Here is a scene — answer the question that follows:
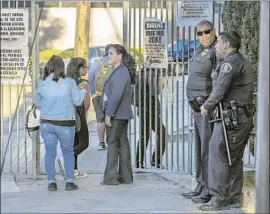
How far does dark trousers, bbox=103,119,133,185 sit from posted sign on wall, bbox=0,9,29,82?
1.40 meters

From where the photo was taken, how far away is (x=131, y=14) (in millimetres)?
9453

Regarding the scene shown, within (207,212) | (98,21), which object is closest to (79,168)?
(207,212)

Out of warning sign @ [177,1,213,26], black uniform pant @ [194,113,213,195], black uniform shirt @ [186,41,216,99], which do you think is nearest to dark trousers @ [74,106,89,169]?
warning sign @ [177,1,213,26]

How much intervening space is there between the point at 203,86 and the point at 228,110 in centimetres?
62

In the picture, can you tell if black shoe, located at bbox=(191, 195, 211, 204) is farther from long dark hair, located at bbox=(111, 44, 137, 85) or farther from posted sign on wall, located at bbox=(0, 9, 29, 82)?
posted sign on wall, located at bbox=(0, 9, 29, 82)

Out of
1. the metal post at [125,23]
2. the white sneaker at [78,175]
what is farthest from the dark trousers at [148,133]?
the metal post at [125,23]

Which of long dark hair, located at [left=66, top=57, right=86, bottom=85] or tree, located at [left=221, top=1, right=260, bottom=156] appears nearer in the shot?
tree, located at [left=221, top=1, right=260, bottom=156]

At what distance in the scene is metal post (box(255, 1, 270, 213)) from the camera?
17.9ft

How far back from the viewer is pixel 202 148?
7.33 m

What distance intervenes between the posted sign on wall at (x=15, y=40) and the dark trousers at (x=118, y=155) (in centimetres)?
140

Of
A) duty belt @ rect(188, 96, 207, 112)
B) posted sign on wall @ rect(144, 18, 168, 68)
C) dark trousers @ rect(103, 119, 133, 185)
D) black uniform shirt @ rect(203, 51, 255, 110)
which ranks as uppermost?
posted sign on wall @ rect(144, 18, 168, 68)

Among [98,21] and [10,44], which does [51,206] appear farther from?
[98,21]

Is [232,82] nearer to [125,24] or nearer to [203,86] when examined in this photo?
[203,86]

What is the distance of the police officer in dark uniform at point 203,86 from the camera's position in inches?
284
